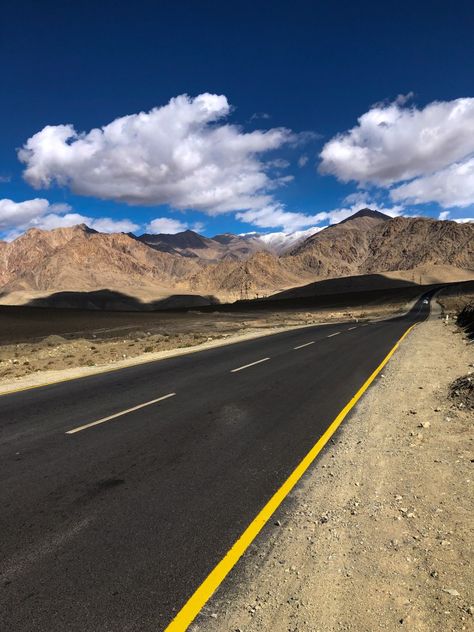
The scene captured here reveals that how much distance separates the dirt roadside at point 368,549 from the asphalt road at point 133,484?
15.8 inches

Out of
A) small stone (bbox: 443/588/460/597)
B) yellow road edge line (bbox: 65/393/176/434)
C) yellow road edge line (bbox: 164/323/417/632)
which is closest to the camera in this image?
yellow road edge line (bbox: 164/323/417/632)

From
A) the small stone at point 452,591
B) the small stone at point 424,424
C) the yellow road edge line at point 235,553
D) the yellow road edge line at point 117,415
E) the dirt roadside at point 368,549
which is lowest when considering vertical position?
the small stone at point 452,591

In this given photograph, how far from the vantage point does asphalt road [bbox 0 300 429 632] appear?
3.51m

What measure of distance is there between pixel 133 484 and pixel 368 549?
274cm

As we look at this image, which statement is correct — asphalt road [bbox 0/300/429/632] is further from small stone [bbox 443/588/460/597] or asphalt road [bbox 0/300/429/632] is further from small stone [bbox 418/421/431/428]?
small stone [bbox 443/588/460/597]

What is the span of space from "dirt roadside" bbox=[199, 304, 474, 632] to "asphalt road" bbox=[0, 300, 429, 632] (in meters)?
0.40

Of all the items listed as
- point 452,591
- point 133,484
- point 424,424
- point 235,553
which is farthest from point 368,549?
point 424,424

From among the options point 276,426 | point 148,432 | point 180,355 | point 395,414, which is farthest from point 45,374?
point 395,414

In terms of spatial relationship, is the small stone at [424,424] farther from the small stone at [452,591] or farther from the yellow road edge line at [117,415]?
the yellow road edge line at [117,415]

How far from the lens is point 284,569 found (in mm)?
3844

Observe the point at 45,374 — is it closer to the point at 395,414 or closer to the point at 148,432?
the point at 148,432

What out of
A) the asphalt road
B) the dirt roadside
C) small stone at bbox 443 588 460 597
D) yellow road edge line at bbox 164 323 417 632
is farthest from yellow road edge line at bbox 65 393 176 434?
small stone at bbox 443 588 460 597

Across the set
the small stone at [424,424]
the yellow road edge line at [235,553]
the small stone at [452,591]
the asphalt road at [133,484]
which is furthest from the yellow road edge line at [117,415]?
the small stone at [452,591]

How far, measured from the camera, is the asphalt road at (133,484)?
11.5 ft
